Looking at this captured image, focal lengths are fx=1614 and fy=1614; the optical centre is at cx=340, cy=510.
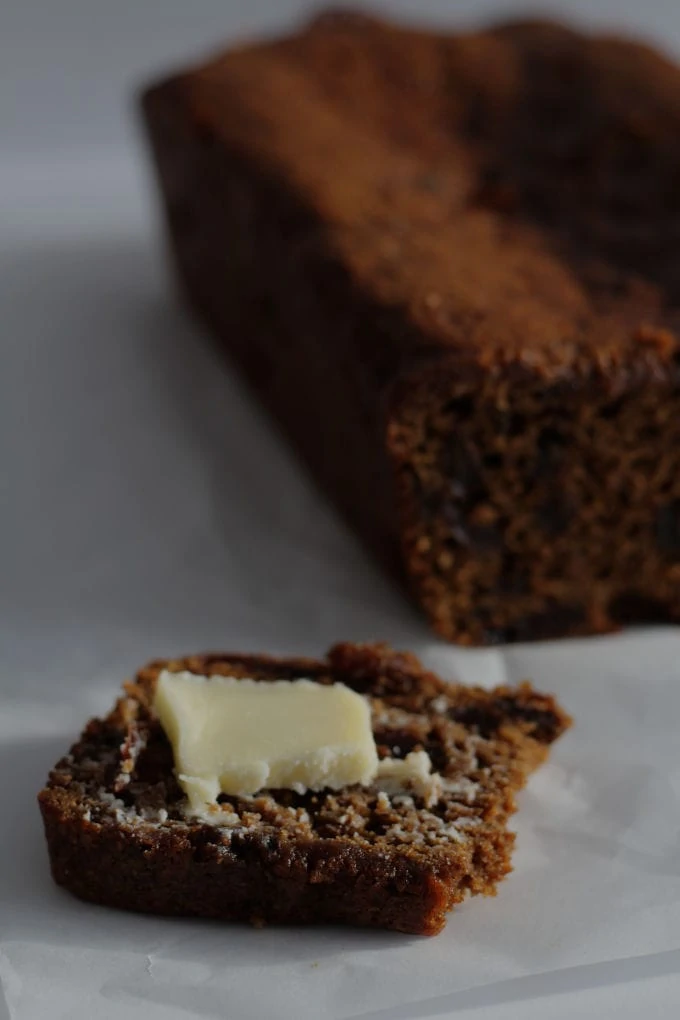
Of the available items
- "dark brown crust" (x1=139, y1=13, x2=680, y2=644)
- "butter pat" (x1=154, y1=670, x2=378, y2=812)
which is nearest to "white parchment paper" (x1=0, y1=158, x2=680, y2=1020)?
"dark brown crust" (x1=139, y1=13, x2=680, y2=644)

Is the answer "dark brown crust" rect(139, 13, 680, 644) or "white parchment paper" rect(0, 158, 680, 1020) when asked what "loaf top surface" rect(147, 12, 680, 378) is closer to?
"dark brown crust" rect(139, 13, 680, 644)

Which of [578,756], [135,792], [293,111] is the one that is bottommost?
[578,756]

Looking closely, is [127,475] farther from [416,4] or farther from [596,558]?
[416,4]

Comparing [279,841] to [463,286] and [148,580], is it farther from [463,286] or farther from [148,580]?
[463,286]

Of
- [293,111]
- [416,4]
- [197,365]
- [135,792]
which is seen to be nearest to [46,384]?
[197,365]

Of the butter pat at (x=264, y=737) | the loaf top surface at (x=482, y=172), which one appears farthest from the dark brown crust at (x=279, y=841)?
the loaf top surface at (x=482, y=172)
